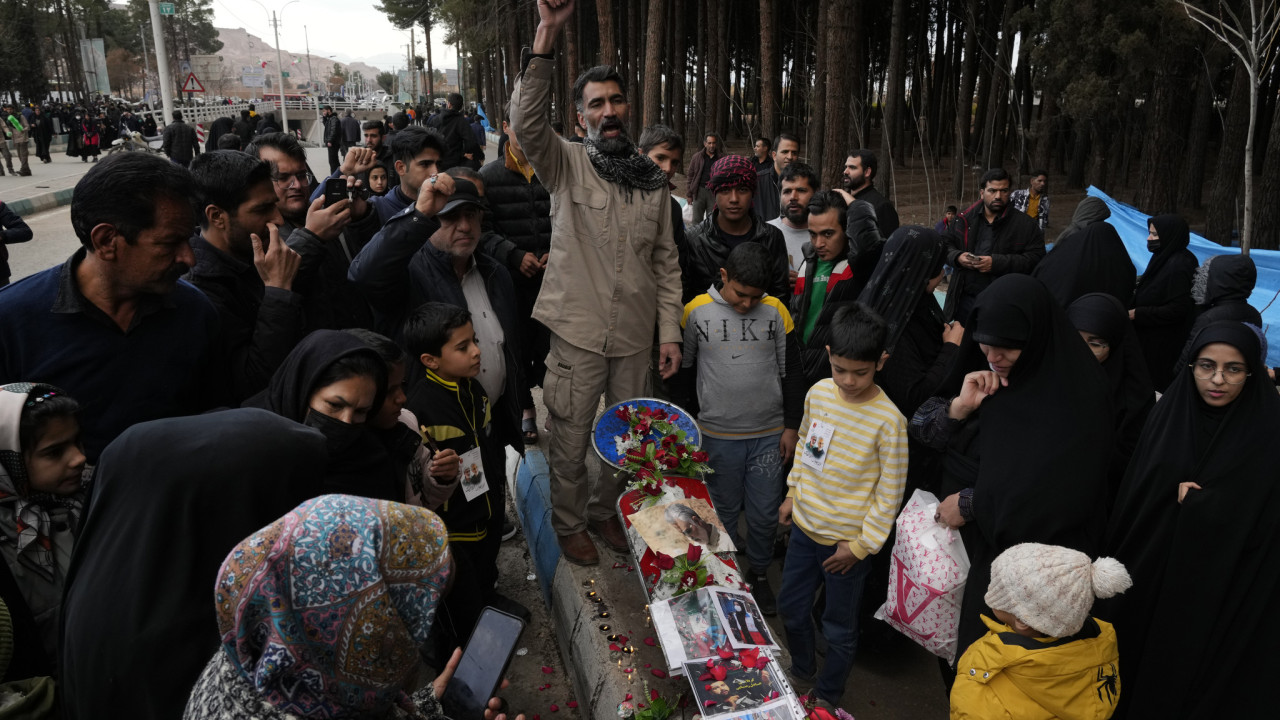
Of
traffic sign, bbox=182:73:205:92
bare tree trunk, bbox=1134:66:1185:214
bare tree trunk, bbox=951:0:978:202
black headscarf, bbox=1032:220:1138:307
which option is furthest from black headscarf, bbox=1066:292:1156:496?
traffic sign, bbox=182:73:205:92

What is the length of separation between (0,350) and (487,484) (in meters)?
1.69

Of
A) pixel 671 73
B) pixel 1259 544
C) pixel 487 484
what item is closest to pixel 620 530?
pixel 487 484

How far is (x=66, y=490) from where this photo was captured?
201 cm

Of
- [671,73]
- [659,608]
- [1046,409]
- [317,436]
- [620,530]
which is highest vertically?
[671,73]

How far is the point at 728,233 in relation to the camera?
422 cm

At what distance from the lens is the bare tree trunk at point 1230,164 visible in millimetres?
9812

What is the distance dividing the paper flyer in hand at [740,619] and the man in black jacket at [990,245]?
3625 mm

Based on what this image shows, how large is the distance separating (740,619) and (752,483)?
1074mm

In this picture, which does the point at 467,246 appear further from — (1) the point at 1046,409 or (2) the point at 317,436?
(1) the point at 1046,409

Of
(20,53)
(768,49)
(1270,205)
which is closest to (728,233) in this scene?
(1270,205)

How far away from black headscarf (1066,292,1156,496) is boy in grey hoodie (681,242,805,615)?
1.23m

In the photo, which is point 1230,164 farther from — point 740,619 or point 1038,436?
point 740,619

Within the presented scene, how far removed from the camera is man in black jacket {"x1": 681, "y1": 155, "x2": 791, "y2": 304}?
410 cm

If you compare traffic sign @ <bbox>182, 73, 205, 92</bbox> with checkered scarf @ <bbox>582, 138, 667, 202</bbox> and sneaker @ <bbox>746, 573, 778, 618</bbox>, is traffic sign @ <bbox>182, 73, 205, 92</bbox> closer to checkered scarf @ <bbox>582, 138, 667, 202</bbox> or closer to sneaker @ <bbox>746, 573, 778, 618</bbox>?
checkered scarf @ <bbox>582, 138, 667, 202</bbox>
